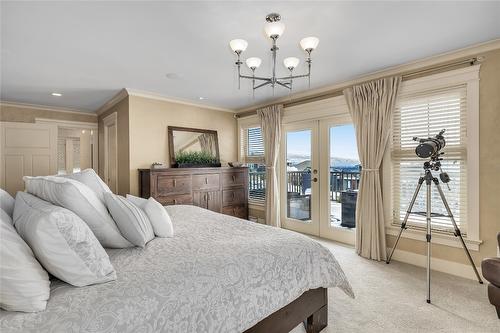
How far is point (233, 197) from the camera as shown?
4707 millimetres

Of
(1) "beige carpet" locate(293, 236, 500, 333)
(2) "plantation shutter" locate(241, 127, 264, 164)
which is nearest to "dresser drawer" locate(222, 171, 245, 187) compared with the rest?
(2) "plantation shutter" locate(241, 127, 264, 164)

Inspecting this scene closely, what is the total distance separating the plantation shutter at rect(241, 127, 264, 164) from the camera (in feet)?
16.3

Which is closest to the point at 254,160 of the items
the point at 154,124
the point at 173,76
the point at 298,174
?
the point at 298,174

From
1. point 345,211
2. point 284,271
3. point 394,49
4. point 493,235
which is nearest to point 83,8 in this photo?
point 284,271

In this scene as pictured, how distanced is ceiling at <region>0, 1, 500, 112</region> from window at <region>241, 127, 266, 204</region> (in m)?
1.72

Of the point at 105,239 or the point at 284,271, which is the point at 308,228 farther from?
the point at 105,239

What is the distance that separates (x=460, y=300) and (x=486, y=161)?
136 centimetres

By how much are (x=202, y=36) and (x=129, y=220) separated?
67.4 inches

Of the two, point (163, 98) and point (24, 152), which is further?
point (24, 152)

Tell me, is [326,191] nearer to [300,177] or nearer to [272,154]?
[300,177]

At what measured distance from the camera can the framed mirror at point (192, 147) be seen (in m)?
4.33

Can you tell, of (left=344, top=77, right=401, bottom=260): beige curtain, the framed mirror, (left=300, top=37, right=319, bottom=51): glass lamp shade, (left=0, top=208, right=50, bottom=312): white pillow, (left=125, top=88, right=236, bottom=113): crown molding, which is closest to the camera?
(left=0, top=208, right=50, bottom=312): white pillow

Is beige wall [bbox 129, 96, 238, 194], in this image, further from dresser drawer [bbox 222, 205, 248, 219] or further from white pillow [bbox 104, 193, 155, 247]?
white pillow [bbox 104, 193, 155, 247]

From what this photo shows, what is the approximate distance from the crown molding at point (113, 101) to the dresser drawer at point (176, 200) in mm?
1716
